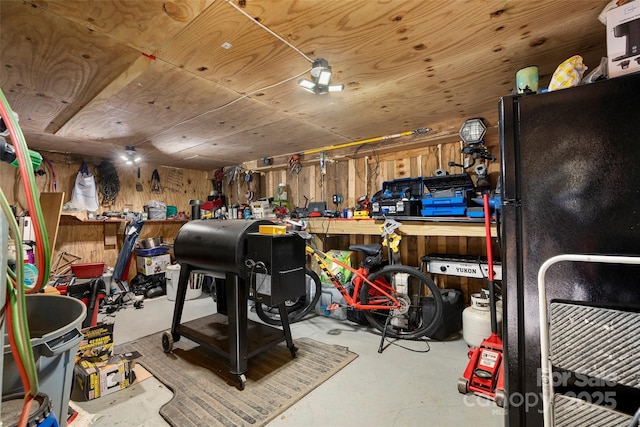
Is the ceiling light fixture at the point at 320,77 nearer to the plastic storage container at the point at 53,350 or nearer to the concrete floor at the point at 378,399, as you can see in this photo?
the plastic storage container at the point at 53,350

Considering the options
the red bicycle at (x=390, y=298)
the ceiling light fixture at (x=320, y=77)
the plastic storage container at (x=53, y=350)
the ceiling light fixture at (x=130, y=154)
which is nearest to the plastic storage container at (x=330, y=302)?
the red bicycle at (x=390, y=298)

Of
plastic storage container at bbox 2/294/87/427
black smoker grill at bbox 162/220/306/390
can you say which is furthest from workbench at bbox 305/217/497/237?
plastic storage container at bbox 2/294/87/427

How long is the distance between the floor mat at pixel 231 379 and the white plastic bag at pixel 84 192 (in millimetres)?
2554

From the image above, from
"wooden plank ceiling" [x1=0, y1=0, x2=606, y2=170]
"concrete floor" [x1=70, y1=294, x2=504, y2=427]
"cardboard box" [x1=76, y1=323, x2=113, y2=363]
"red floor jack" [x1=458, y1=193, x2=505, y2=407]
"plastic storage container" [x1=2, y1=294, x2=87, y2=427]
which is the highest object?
"wooden plank ceiling" [x1=0, y1=0, x2=606, y2=170]

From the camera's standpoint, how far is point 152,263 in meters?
4.27

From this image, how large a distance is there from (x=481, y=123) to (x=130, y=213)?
491cm

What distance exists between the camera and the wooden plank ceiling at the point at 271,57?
129cm

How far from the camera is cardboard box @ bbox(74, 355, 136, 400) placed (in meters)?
1.77

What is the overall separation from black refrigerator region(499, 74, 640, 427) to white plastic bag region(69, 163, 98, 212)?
16.7 feet

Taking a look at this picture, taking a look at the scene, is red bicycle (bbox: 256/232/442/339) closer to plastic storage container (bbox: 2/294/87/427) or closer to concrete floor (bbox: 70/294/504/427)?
concrete floor (bbox: 70/294/504/427)

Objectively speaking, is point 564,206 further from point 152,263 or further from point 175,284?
point 152,263

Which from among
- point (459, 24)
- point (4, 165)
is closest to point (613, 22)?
point (459, 24)

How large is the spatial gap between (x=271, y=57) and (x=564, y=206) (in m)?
1.62

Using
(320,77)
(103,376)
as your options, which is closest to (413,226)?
(320,77)
